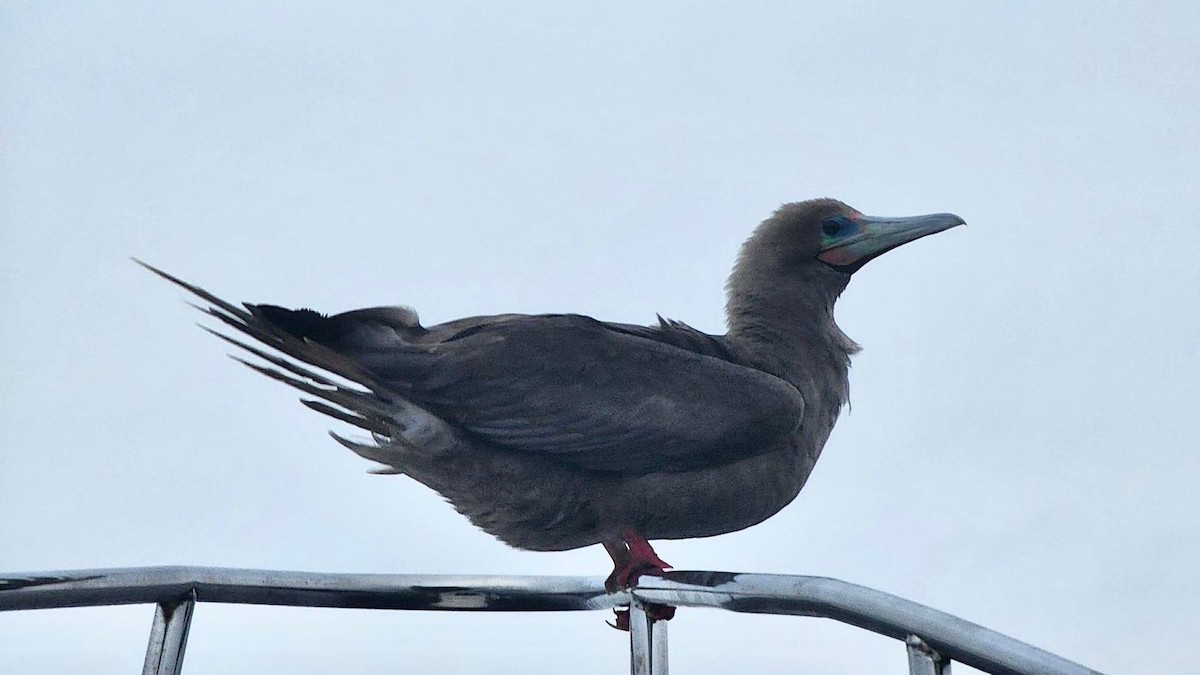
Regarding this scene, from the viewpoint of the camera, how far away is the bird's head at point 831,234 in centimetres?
257

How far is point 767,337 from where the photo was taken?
97.7 inches

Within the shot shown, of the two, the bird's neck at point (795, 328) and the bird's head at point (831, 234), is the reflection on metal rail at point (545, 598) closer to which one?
the bird's neck at point (795, 328)

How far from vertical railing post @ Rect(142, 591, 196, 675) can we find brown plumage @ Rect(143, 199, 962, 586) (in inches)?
38.5

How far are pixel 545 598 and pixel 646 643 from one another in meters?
0.11

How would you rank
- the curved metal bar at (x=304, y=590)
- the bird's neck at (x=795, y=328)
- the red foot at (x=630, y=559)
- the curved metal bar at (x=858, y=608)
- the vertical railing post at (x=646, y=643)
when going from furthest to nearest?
the bird's neck at (x=795, y=328)
the red foot at (x=630, y=559)
the vertical railing post at (x=646, y=643)
the curved metal bar at (x=304, y=590)
the curved metal bar at (x=858, y=608)

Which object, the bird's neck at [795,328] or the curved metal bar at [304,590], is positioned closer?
the curved metal bar at [304,590]

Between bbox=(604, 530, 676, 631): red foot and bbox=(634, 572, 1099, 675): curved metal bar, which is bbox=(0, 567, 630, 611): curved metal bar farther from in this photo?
bbox=(604, 530, 676, 631): red foot

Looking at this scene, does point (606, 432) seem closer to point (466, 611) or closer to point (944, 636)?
point (466, 611)

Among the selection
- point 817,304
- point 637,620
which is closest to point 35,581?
point 637,620

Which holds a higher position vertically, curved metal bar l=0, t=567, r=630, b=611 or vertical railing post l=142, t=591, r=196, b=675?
curved metal bar l=0, t=567, r=630, b=611

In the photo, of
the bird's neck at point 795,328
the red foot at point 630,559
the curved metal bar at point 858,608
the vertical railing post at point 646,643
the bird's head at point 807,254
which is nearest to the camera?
the curved metal bar at point 858,608

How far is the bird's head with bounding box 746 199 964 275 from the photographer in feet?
8.43

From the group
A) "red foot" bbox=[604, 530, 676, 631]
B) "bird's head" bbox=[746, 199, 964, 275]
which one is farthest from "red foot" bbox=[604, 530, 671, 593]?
"bird's head" bbox=[746, 199, 964, 275]

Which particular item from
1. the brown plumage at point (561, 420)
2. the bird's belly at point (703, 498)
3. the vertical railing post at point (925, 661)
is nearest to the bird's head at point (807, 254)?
the brown plumage at point (561, 420)
